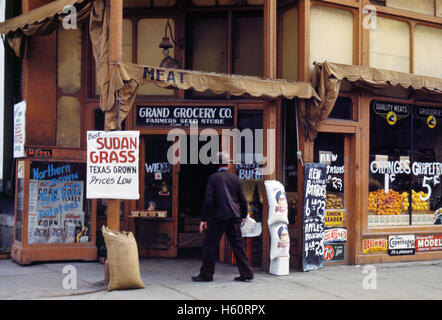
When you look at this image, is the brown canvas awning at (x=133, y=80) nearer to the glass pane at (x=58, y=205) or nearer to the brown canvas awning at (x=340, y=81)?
the brown canvas awning at (x=340, y=81)

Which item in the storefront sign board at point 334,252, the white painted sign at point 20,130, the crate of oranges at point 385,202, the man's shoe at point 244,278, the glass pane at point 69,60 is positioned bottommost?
the man's shoe at point 244,278

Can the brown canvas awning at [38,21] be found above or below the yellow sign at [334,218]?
above

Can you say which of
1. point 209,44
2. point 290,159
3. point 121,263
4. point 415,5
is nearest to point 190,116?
point 209,44

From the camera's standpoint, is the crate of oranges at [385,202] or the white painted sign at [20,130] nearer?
the white painted sign at [20,130]

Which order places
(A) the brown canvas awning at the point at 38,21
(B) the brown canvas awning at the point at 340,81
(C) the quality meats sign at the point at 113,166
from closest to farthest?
(C) the quality meats sign at the point at 113,166
(A) the brown canvas awning at the point at 38,21
(B) the brown canvas awning at the point at 340,81

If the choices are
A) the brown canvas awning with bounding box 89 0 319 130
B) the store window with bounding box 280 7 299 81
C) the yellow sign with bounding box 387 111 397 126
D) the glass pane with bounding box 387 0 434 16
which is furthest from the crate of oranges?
the glass pane with bounding box 387 0 434 16

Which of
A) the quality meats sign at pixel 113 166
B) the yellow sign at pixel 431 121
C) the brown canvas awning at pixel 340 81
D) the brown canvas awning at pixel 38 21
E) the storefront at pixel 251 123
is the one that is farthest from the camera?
the yellow sign at pixel 431 121

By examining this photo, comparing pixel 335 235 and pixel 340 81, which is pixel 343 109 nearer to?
pixel 340 81

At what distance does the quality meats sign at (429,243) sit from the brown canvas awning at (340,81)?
2961mm

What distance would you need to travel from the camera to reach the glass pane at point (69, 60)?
33.7ft

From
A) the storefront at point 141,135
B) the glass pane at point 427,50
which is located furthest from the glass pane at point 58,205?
the glass pane at point 427,50

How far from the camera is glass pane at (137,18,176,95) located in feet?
34.3

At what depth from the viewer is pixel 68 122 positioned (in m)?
10.3

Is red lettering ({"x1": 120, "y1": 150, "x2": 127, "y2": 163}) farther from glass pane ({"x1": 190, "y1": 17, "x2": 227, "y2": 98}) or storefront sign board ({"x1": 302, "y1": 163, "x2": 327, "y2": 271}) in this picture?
glass pane ({"x1": 190, "y1": 17, "x2": 227, "y2": 98})
